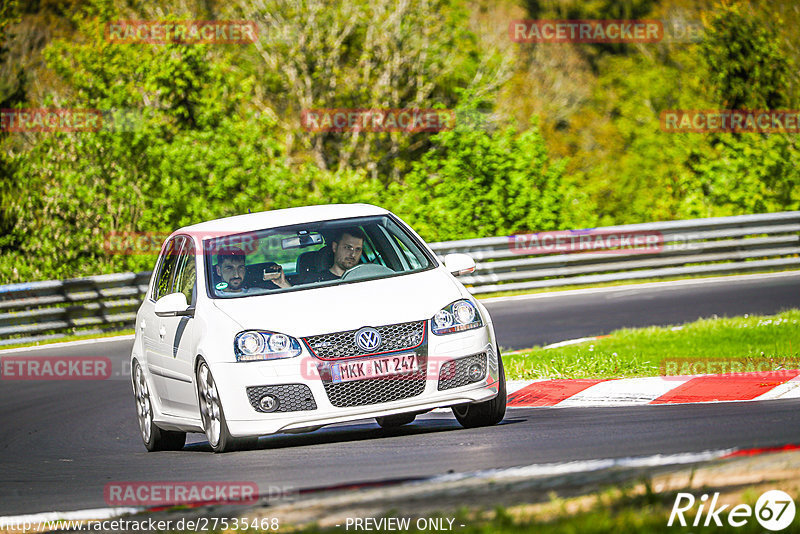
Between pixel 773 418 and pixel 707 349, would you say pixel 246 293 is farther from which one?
pixel 707 349

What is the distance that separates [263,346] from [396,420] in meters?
1.94

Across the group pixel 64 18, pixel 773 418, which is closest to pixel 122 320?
pixel 773 418

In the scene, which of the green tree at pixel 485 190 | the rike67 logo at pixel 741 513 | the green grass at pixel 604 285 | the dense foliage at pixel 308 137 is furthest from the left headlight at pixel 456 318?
the green tree at pixel 485 190

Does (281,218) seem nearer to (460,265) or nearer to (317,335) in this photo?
(460,265)

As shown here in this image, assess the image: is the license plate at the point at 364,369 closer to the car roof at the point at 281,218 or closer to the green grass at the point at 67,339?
the car roof at the point at 281,218

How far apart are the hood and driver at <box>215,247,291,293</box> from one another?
9.5 inches

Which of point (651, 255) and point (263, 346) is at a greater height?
point (263, 346)

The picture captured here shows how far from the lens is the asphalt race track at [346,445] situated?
264 inches

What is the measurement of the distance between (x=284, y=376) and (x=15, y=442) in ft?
13.3

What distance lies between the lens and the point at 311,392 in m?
7.74

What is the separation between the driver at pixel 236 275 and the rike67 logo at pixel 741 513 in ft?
14.4

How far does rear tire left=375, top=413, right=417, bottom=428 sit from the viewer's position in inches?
365

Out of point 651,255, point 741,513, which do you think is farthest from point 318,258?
point 651,255

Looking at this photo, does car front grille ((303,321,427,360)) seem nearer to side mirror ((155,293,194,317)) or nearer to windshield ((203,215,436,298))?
windshield ((203,215,436,298))
